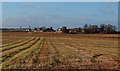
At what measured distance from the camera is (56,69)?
1073 centimetres

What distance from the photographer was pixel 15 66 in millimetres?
11391

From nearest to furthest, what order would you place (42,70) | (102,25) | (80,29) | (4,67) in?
(42,70), (4,67), (102,25), (80,29)

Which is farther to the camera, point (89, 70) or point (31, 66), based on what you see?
point (31, 66)

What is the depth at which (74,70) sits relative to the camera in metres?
10.6

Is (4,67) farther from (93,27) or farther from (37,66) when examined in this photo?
(93,27)

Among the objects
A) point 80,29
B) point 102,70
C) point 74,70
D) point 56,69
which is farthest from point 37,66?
point 80,29

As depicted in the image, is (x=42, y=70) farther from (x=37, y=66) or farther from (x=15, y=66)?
(x=15, y=66)

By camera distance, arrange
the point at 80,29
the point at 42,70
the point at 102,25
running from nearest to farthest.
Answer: the point at 42,70, the point at 102,25, the point at 80,29

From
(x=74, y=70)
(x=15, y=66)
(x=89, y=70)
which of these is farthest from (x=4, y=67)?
(x=89, y=70)

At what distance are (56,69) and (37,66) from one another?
142 centimetres

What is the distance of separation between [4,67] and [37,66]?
6.86 ft

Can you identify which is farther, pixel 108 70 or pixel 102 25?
pixel 102 25

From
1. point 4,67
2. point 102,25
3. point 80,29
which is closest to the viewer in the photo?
point 4,67

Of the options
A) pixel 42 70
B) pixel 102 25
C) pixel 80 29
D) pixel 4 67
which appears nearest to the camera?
pixel 42 70
